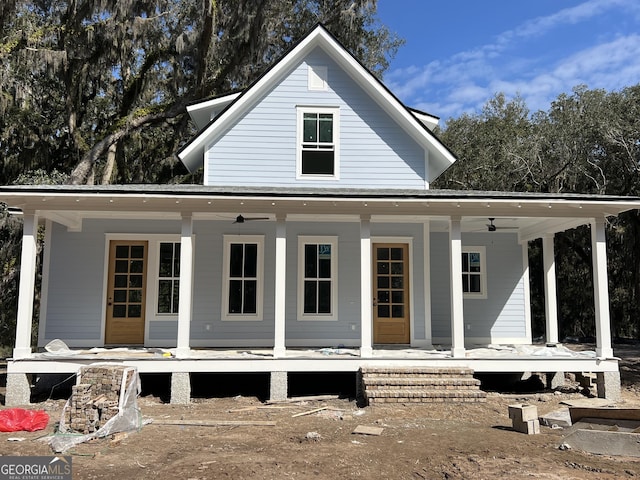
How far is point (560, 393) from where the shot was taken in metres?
9.95

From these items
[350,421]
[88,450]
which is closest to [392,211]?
[350,421]

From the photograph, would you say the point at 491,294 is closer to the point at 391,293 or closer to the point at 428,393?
the point at 391,293

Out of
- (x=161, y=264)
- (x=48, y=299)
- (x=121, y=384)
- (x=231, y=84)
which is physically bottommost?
(x=121, y=384)

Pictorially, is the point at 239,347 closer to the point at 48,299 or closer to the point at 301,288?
the point at 301,288

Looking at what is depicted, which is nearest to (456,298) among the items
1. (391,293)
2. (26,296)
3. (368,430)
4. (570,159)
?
(391,293)

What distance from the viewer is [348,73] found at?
39.9ft

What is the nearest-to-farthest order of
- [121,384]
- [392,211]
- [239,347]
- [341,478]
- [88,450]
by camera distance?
[341,478] < [88,450] < [121,384] < [392,211] < [239,347]

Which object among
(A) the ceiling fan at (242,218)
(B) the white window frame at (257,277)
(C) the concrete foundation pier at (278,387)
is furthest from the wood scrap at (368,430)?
(A) the ceiling fan at (242,218)

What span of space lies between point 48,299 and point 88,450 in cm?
592

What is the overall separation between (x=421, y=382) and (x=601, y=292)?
3.83 metres

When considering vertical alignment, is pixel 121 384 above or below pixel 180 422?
above

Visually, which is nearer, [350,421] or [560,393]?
[350,421]

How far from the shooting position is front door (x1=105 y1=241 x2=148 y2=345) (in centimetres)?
1136

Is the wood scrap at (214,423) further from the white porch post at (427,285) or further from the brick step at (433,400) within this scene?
the white porch post at (427,285)
